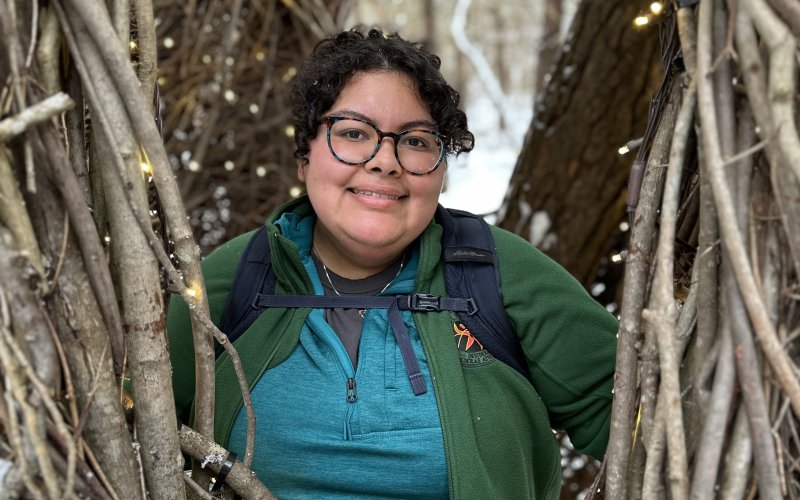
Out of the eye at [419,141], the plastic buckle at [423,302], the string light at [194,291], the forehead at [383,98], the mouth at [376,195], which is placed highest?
the forehead at [383,98]

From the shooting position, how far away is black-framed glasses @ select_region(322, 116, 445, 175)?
1607 millimetres

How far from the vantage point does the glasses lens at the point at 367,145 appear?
63.4 inches

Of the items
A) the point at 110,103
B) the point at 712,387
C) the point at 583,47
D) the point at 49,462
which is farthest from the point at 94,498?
the point at 583,47

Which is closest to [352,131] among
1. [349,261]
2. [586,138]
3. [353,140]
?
[353,140]

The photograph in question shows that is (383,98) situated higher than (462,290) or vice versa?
(383,98)

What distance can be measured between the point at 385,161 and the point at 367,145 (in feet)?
0.17

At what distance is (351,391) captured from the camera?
1533 mm

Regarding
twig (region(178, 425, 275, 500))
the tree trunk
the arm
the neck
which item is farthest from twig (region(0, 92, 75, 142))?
the tree trunk

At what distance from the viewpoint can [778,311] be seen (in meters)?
1.03

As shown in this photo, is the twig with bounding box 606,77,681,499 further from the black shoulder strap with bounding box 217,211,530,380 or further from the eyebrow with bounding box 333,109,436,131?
the eyebrow with bounding box 333,109,436,131

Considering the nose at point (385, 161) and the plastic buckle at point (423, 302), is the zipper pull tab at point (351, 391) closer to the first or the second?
the plastic buckle at point (423, 302)

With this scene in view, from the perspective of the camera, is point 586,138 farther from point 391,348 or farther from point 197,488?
point 197,488

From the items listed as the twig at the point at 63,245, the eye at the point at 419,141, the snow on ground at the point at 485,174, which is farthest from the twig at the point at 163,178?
the snow on ground at the point at 485,174

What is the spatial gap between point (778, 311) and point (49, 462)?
90cm
